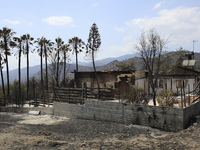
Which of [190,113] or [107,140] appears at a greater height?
[190,113]

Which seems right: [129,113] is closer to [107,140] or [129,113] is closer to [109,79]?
[107,140]

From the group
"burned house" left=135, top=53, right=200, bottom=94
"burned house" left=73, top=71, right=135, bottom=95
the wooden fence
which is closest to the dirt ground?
the wooden fence

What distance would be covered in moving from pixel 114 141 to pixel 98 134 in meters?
1.82

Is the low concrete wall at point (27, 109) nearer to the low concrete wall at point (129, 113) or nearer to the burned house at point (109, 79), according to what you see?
the low concrete wall at point (129, 113)

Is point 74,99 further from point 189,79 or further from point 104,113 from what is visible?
point 189,79

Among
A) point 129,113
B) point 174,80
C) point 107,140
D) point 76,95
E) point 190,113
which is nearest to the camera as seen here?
point 107,140

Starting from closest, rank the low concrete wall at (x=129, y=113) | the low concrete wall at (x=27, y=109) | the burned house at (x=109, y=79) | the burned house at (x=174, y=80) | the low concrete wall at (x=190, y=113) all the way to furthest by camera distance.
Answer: the low concrete wall at (x=190, y=113) → the low concrete wall at (x=129, y=113) → the low concrete wall at (x=27, y=109) → the burned house at (x=109, y=79) → the burned house at (x=174, y=80)

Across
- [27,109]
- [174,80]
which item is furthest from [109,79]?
[27,109]

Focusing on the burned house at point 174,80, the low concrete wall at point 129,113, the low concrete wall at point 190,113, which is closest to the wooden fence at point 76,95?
the low concrete wall at point 129,113

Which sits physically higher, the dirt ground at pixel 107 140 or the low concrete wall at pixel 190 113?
the low concrete wall at pixel 190 113

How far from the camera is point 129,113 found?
485 inches

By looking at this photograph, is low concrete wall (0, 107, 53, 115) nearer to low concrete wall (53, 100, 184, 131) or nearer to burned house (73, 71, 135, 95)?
low concrete wall (53, 100, 184, 131)

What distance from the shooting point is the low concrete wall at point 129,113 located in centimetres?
1031

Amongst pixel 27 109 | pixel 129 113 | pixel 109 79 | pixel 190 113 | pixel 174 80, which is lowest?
pixel 27 109
